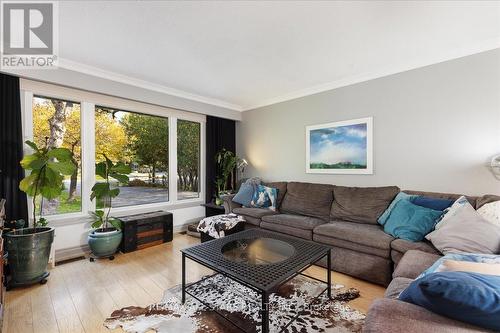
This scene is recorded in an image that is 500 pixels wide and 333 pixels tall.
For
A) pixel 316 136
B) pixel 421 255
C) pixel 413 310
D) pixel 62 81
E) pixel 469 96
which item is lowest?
pixel 421 255

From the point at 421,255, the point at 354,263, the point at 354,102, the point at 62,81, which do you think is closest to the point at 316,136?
the point at 354,102

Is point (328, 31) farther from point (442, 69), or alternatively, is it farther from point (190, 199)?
point (190, 199)

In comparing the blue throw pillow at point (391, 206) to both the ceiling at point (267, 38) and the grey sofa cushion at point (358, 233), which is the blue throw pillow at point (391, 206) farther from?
the ceiling at point (267, 38)

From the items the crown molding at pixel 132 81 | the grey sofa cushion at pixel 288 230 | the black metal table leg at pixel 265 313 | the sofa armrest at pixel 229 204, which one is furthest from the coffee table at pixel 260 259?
the crown molding at pixel 132 81

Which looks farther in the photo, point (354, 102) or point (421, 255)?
point (354, 102)

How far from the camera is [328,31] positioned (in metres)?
2.17

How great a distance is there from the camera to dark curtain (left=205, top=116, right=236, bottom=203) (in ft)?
15.2

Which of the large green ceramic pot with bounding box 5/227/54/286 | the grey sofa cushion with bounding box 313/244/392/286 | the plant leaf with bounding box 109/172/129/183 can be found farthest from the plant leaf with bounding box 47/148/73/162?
the grey sofa cushion with bounding box 313/244/392/286

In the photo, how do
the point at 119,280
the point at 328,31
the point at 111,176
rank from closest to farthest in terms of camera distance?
the point at 328,31, the point at 119,280, the point at 111,176

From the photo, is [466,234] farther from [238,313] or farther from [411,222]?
[238,313]

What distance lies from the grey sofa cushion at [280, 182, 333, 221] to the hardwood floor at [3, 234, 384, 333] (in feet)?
2.77

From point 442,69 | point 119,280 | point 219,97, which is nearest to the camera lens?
point 119,280

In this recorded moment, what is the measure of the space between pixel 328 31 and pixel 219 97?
2477 millimetres

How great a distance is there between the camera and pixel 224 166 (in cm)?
476
